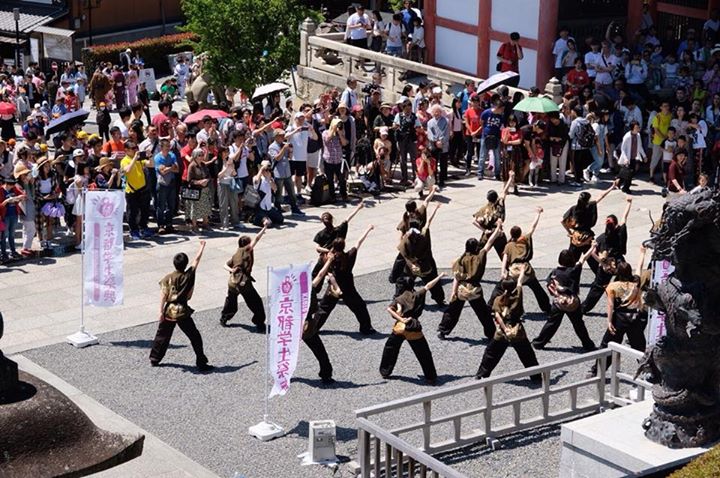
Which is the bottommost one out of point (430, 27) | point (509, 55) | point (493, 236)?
point (493, 236)

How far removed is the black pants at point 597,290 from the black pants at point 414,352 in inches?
104

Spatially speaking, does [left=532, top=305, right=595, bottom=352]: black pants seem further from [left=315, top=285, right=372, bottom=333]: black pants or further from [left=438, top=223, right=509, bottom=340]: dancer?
[left=315, top=285, right=372, bottom=333]: black pants

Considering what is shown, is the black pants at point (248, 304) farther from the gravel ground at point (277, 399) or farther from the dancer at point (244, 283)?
the gravel ground at point (277, 399)

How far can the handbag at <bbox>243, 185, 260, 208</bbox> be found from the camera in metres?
21.8

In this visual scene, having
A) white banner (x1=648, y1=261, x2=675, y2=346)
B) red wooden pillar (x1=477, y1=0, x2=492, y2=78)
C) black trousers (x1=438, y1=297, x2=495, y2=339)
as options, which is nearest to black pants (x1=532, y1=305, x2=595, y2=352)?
black trousers (x1=438, y1=297, x2=495, y2=339)

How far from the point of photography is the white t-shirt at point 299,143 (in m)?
23.2

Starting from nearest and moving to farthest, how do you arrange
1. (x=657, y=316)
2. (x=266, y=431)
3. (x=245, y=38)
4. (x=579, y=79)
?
(x=266, y=431)
(x=657, y=316)
(x=579, y=79)
(x=245, y=38)

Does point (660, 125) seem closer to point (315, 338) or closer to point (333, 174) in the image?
point (333, 174)

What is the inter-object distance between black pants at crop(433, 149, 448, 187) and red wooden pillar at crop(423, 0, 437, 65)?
6978 mm

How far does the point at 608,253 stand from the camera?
673 inches

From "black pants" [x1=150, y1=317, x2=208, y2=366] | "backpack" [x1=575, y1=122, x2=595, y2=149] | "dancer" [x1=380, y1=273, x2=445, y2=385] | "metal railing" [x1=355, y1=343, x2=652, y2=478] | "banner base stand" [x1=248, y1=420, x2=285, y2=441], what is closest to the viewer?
"metal railing" [x1=355, y1=343, x2=652, y2=478]

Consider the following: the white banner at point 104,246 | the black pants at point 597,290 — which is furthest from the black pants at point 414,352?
the white banner at point 104,246

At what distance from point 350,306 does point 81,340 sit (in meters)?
3.40

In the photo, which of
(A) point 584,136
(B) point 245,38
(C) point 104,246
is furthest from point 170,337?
(B) point 245,38
